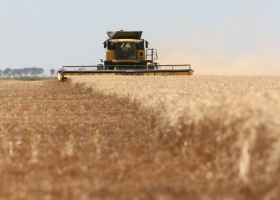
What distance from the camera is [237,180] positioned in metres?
6.39

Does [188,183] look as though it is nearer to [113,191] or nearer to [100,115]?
[113,191]

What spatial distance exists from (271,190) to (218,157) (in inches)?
43.6

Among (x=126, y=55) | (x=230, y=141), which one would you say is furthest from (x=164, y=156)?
(x=126, y=55)

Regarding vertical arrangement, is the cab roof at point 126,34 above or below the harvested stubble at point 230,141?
above

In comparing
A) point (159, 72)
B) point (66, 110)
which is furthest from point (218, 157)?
point (159, 72)

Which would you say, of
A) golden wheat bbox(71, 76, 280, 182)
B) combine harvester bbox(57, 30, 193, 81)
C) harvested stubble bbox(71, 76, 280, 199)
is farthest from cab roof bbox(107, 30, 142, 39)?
harvested stubble bbox(71, 76, 280, 199)

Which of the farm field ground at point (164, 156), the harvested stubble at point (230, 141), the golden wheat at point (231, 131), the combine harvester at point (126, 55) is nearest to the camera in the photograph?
the farm field ground at point (164, 156)

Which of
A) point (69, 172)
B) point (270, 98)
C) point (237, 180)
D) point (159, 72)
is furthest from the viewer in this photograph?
point (159, 72)

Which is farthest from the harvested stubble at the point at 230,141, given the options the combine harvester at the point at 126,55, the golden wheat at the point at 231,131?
the combine harvester at the point at 126,55

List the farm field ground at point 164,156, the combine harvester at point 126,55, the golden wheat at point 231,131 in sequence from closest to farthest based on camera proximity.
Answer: the farm field ground at point 164,156 < the golden wheat at point 231,131 < the combine harvester at point 126,55

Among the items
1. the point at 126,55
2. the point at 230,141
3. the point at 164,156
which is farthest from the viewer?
the point at 126,55

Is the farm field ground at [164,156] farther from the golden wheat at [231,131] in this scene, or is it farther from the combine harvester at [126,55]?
the combine harvester at [126,55]

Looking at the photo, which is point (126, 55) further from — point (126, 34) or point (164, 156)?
point (164, 156)

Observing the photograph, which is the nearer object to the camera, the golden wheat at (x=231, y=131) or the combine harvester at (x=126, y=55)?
the golden wheat at (x=231, y=131)
